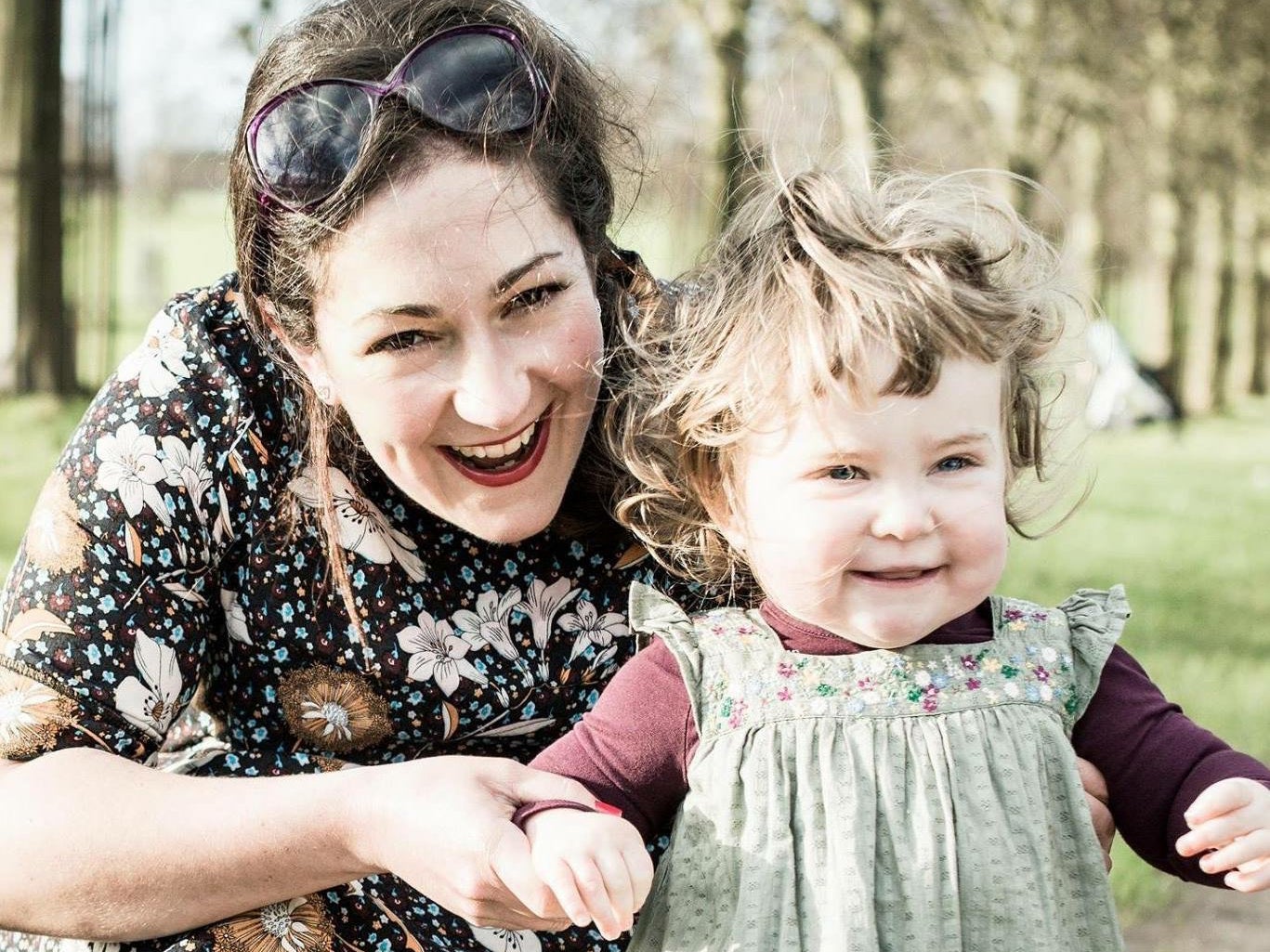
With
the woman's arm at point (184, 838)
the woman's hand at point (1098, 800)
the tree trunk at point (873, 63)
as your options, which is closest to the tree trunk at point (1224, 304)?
the tree trunk at point (873, 63)

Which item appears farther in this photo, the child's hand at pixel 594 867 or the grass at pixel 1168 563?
the grass at pixel 1168 563

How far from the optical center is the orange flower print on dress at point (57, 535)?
2139 mm

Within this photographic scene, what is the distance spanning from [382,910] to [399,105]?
1096 millimetres

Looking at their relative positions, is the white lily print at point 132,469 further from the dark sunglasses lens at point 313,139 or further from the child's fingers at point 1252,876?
the child's fingers at point 1252,876

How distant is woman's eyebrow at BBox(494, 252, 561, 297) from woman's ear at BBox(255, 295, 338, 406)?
0.31 meters

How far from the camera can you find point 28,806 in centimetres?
201

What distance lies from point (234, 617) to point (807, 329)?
0.96m

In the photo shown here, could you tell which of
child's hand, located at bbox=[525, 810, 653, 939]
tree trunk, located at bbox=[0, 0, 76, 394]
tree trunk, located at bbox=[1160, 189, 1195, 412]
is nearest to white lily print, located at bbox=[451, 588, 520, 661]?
child's hand, located at bbox=[525, 810, 653, 939]

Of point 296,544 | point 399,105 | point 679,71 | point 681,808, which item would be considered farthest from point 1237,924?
point 679,71

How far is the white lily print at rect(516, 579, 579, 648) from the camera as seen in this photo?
2.35 meters

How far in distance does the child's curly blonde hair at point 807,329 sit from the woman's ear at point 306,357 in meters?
0.40

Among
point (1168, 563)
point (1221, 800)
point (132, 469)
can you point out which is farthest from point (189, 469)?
point (1168, 563)

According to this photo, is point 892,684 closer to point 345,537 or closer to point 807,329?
point 807,329

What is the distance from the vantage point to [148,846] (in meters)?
1.98
